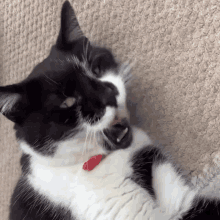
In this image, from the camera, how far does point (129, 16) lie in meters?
1.01

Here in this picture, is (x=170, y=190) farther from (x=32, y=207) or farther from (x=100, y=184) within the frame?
(x=32, y=207)

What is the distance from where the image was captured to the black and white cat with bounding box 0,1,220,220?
75 cm

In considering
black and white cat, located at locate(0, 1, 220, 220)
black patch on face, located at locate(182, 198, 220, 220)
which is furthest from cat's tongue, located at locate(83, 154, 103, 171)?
black patch on face, located at locate(182, 198, 220, 220)

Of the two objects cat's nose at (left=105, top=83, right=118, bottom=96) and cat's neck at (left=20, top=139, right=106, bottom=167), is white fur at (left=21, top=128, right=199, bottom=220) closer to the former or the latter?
cat's neck at (left=20, top=139, right=106, bottom=167)

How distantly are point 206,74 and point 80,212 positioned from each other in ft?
2.40

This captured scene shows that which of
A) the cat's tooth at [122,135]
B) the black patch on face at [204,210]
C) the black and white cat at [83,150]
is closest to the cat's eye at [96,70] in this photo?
the black and white cat at [83,150]

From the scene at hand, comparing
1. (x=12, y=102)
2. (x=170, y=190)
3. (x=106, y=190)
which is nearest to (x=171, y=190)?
(x=170, y=190)

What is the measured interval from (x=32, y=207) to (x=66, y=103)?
1.58 ft

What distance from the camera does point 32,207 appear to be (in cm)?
91

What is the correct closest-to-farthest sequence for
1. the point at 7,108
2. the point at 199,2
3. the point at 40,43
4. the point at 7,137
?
the point at 7,108 → the point at 199,2 → the point at 40,43 → the point at 7,137

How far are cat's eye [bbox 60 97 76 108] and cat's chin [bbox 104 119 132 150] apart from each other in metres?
0.17

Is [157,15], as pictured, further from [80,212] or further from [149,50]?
[80,212]

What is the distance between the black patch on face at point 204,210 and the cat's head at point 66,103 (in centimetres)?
40

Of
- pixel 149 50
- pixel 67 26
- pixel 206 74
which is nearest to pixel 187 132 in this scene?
pixel 206 74
